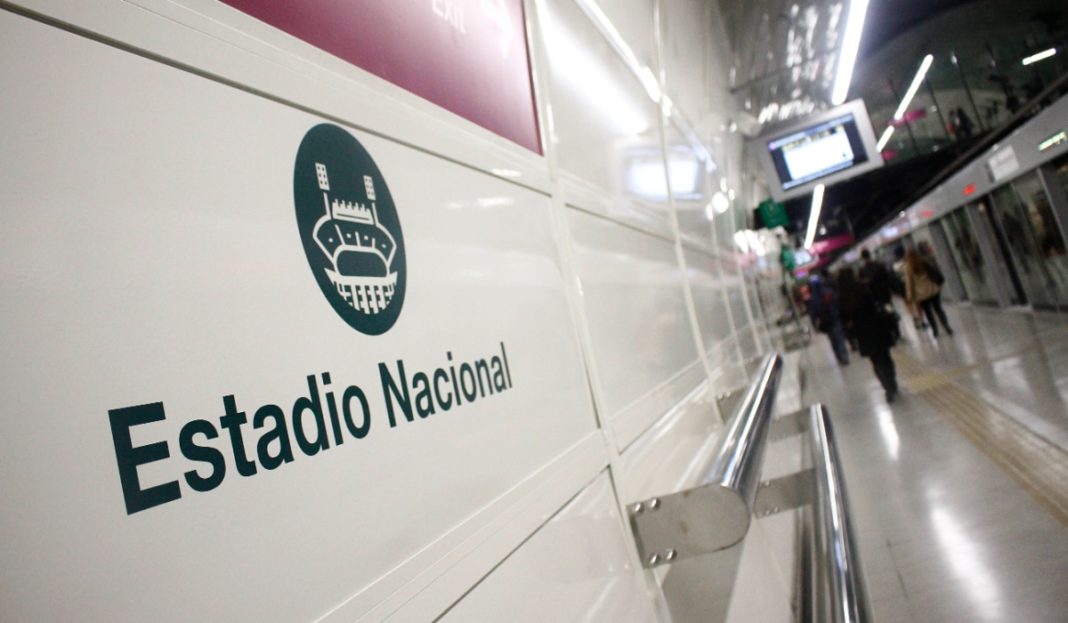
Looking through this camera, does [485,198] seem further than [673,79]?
No

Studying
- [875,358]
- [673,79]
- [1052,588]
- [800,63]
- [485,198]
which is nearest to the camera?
[485,198]

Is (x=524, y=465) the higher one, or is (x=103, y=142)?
(x=103, y=142)

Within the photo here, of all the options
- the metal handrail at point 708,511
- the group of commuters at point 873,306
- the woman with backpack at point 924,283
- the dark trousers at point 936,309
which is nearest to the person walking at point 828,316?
the group of commuters at point 873,306

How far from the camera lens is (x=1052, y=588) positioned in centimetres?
303

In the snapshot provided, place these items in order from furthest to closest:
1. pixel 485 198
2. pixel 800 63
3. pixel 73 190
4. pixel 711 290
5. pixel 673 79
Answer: pixel 800 63
pixel 673 79
pixel 711 290
pixel 485 198
pixel 73 190

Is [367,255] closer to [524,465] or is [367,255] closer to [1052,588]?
[524,465]

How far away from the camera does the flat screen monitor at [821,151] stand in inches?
375

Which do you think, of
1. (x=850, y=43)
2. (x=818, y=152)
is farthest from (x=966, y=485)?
(x=818, y=152)

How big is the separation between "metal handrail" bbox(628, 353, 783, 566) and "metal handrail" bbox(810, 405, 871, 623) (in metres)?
0.25

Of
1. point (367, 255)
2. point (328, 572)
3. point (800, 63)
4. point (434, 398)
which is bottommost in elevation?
point (328, 572)

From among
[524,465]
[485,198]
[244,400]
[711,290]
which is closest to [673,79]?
[711,290]

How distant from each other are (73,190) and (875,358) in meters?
8.18

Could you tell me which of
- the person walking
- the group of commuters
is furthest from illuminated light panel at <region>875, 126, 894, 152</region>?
the person walking

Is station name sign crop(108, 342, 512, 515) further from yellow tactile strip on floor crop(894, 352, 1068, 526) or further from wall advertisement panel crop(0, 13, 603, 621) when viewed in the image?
yellow tactile strip on floor crop(894, 352, 1068, 526)
